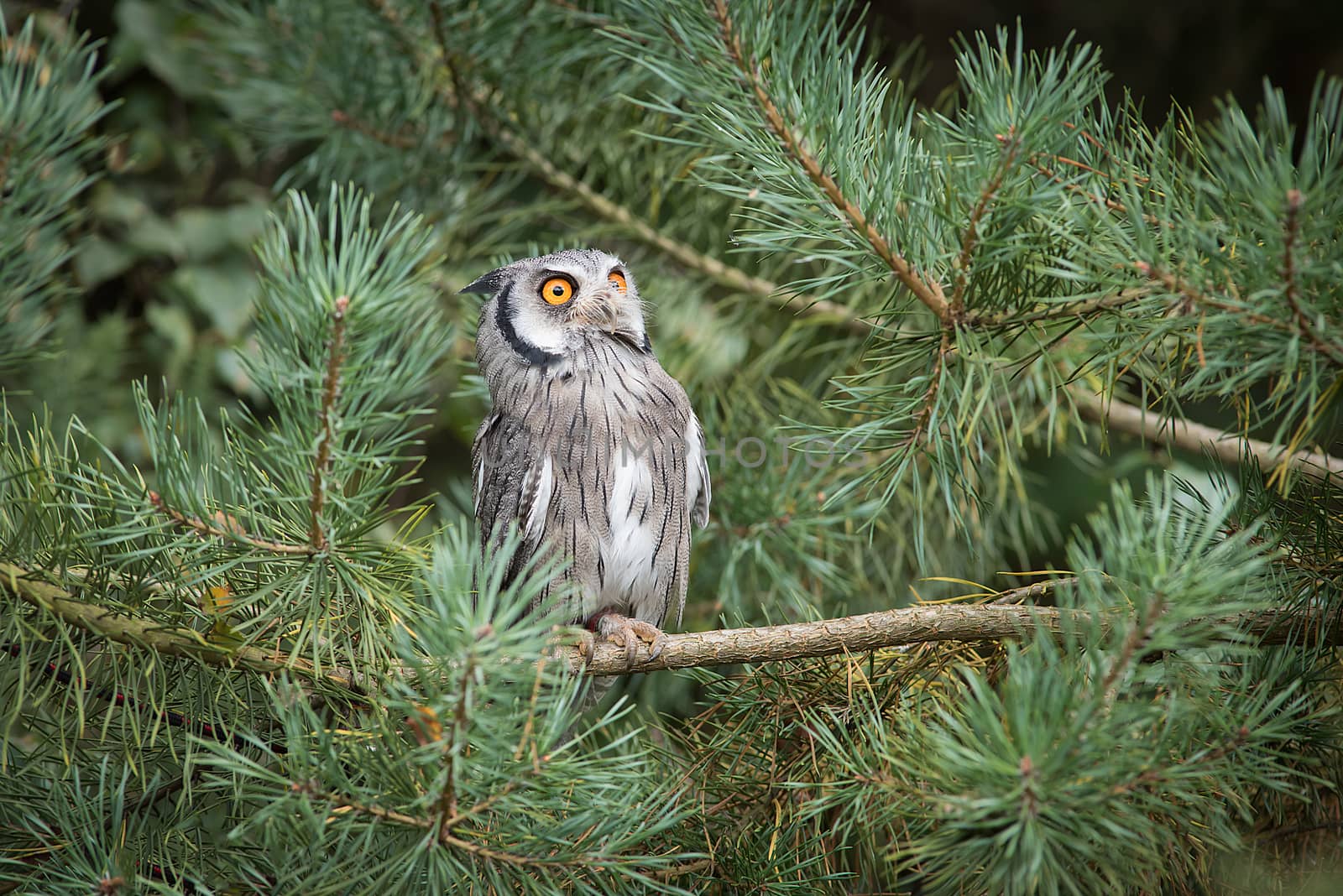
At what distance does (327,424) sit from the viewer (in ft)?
2.50

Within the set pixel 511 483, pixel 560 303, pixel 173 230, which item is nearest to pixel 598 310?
pixel 560 303

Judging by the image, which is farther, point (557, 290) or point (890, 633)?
point (557, 290)

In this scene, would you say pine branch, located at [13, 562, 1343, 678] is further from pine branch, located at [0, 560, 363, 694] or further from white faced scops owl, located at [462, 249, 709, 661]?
white faced scops owl, located at [462, 249, 709, 661]

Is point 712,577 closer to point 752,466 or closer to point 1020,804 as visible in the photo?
point 752,466

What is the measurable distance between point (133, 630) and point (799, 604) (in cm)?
64

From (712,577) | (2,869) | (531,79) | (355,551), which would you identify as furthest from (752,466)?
(2,869)

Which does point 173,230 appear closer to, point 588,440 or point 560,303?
point 560,303

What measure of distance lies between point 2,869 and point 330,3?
4.07 feet

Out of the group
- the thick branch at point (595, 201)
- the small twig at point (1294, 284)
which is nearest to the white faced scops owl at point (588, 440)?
the thick branch at point (595, 201)

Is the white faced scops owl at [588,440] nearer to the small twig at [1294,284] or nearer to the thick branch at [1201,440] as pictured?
the thick branch at [1201,440]

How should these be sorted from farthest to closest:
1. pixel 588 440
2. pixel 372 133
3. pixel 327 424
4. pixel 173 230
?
pixel 173 230, pixel 372 133, pixel 588 440, pixel 327 424

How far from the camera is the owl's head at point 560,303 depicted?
1.35m

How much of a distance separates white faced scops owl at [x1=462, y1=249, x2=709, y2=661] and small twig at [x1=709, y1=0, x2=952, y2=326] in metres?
0.49

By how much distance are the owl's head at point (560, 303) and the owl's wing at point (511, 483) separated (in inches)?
4.5
